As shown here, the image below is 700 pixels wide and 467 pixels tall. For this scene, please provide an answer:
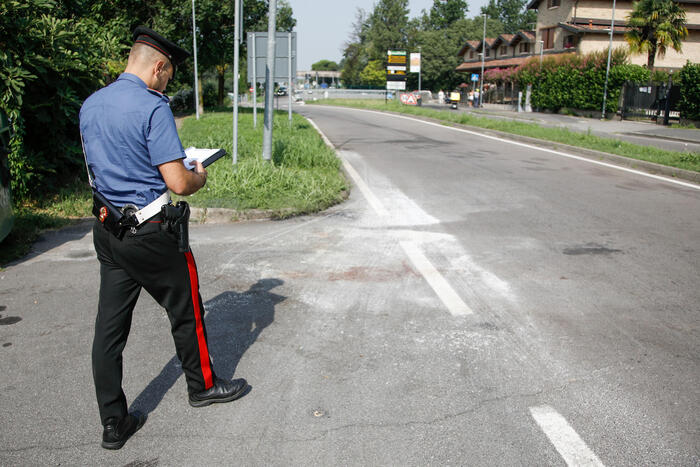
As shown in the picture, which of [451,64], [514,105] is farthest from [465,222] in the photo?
[451,64]

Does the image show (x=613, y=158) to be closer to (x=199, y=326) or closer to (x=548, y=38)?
(x=199, y=326)

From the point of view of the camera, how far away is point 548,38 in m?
51.6

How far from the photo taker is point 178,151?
9.26 ft

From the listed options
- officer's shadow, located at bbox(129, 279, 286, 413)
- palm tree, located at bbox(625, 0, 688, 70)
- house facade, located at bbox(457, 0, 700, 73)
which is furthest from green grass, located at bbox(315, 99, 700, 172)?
house facade, located at bbox(457, 0, 700, 73)

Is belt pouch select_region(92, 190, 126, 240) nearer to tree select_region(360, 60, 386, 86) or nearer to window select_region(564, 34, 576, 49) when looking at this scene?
window select_region(564, 34, 576, 49)

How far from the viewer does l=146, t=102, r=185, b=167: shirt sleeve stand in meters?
2.77

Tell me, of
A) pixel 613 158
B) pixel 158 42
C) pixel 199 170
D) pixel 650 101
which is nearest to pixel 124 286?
pixel 199 170

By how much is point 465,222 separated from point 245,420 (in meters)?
5.20

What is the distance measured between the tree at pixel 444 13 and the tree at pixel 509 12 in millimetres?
19643

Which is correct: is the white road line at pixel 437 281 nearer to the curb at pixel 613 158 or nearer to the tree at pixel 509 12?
the curb at pixel 613 158

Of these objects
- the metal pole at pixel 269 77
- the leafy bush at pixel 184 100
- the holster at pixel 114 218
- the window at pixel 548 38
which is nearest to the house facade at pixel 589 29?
the window at pixel 548 38

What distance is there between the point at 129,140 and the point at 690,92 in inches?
1210

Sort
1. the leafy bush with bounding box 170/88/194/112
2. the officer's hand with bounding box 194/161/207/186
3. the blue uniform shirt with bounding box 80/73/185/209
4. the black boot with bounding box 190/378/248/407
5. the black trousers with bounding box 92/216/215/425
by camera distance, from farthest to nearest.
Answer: the leafy bush with bounding box 170/88/194/112, the black boot with bounding box 190/378/248/407, the officer's hand with bounding box 194/161/207/186, the black trousers with bounding box 92/216/215/425, the blue uniform shirt with bounding box 80/73/185/209

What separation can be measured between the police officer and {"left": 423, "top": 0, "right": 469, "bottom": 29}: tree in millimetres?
120100
